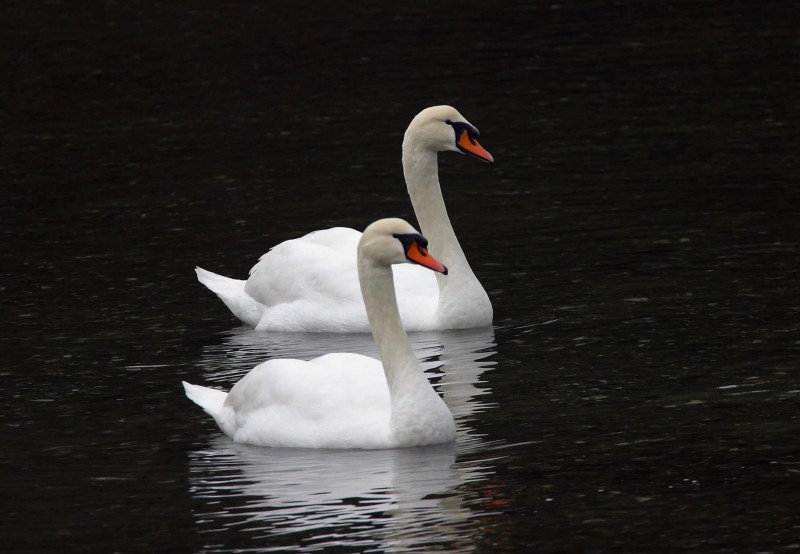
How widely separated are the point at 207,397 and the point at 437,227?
3760 mm

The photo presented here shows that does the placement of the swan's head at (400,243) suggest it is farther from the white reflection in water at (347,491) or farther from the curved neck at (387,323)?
the white reflection in water at (347,491)

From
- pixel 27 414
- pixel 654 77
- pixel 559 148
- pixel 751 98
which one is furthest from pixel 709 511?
pixel 654 77

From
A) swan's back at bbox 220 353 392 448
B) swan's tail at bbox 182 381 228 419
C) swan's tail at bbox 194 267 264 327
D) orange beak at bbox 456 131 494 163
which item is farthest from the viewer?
swan's tail at bbox 194 267 264 327

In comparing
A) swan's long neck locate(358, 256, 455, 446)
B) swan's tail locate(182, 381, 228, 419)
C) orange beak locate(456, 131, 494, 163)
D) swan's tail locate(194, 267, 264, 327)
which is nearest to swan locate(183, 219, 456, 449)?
swan's long neck locate(358, 256, 455, 446)

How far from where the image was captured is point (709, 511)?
9.97 m

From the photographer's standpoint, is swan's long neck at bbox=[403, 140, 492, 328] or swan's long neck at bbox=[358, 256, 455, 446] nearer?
swan's long neck at bbox=[358, 256, 455, 446]

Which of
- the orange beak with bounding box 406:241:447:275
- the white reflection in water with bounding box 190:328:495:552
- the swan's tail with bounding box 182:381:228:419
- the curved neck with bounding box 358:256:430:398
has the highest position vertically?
the orange beak with bounding box 406:241:447:275

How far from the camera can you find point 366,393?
11.9 metres

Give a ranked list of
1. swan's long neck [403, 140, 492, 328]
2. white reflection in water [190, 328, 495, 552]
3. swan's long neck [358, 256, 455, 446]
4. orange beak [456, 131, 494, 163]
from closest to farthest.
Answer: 1. white reflection in water [190, 328, 495, 552]
2. swan's long neck [358, 256, 455, 446]
3. swan's long neck [403, 140, 492, 328]
4. orange beak [456, 131, 494, 163]

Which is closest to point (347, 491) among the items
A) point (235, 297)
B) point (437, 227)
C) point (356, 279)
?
point (356, 279)

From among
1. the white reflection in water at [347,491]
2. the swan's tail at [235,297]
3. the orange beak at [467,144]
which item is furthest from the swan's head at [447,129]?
the white reflection in water at [347,491]

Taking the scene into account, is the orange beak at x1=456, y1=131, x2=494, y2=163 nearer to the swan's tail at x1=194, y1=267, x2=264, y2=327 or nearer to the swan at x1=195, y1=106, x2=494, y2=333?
the swan at x1=195, y1=106, x2=494, y2=333

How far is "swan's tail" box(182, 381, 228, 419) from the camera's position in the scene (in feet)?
40.7

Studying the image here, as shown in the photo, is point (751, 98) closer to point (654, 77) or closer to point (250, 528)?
point (654, 77)
